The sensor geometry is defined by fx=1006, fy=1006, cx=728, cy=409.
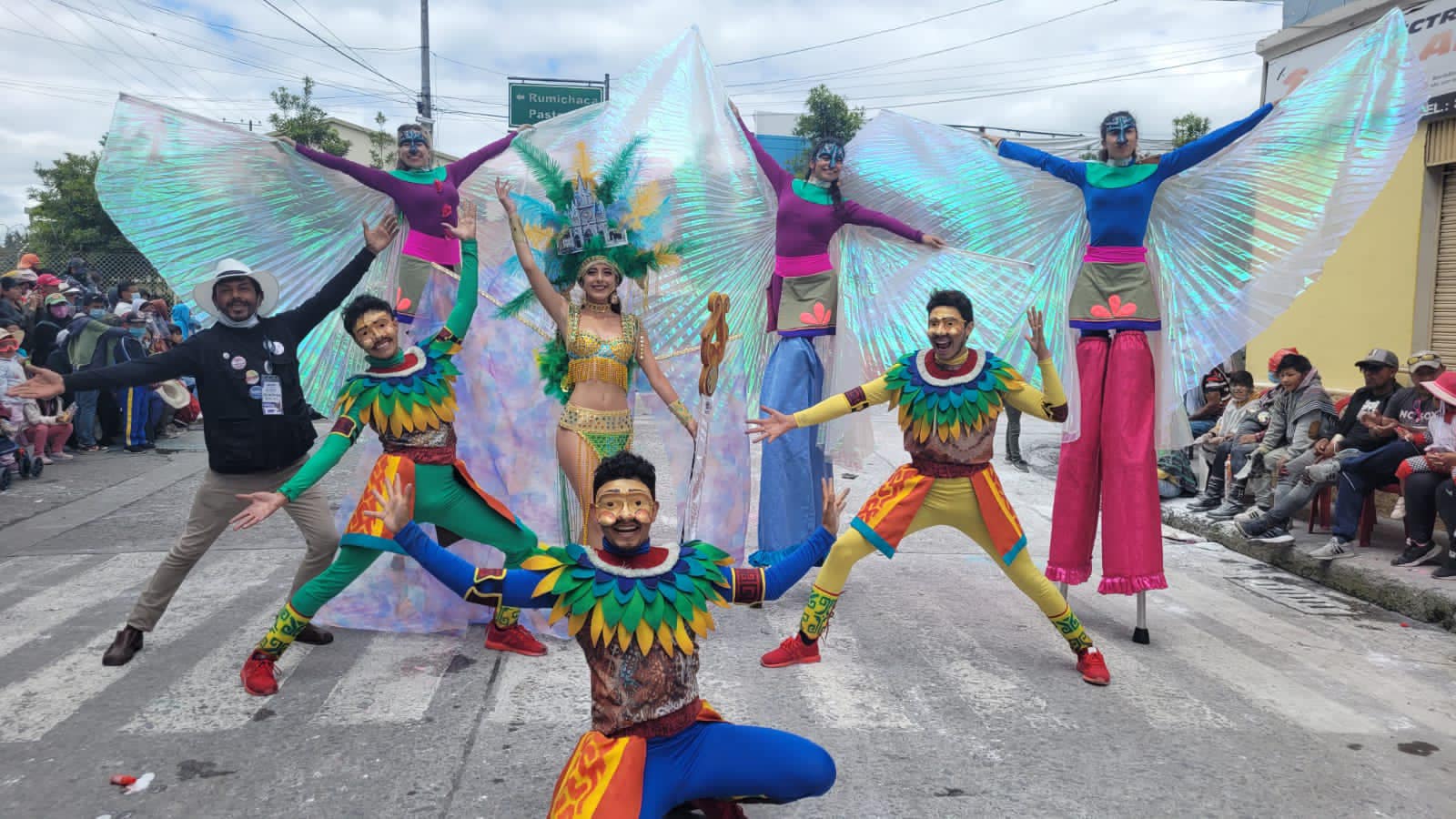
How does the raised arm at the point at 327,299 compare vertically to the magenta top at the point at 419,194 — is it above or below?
below

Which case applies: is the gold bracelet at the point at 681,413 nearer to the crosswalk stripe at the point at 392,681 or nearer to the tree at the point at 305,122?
the crosswalk stripe at the point at 392,681

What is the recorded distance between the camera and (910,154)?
18.0 feet

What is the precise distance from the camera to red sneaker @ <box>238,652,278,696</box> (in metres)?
3.94

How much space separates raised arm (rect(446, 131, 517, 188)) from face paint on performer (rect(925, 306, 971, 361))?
8.12 feet

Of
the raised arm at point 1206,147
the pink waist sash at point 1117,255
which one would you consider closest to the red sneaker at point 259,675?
the pink waist sash at point 1117,255

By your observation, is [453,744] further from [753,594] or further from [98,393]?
[98,393]

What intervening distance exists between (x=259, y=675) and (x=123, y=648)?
0.83 meters

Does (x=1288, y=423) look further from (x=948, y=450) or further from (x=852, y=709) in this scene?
(x=852, y=709)

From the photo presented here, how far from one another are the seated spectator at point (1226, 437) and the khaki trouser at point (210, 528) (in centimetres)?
705

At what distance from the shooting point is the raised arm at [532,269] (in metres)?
4.49

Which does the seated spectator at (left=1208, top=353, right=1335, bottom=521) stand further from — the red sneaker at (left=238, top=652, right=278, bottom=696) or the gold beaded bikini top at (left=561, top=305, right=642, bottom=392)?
the red sneaker at (left=238, top=652, right=278, bottom=696)

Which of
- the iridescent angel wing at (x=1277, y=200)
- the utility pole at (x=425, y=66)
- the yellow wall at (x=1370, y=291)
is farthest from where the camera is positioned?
the utility pole at (x=425, y=66)

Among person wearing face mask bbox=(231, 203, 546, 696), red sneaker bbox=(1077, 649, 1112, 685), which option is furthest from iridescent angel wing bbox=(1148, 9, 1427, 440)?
person wearing face mask bbox=(231, 203, 546, 696)

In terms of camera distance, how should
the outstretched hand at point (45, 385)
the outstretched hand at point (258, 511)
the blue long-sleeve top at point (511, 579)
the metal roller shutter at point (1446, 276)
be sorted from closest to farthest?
the blue long-sleeve top at point (511, 579) < the outstretched hand at point (258, 511) < the outstretched hand at point (45, 385) < the metal roller shutter at point (1446, 276)
